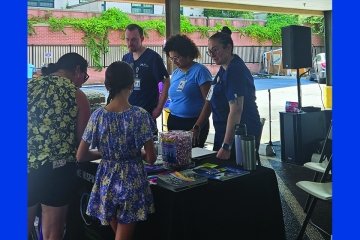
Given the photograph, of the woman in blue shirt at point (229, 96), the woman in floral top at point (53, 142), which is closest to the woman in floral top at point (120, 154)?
the woman in floral top at point (53, 142)

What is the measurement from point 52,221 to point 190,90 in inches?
49.8

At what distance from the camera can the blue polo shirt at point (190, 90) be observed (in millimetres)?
2750

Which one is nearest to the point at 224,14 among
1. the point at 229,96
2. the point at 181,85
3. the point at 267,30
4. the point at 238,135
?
the point at 267,30

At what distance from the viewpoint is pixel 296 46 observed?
562 cm

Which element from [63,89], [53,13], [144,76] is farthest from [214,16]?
[63,89]

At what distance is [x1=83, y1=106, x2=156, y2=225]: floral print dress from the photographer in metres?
1.71

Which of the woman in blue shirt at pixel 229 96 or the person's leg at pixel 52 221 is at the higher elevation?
the woman in blue shirt at pixel 229 96

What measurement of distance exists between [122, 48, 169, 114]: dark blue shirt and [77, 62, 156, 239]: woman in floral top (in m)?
1.31

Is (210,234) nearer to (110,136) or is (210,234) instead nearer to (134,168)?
(134,168)

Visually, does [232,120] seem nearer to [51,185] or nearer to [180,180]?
[180,180]

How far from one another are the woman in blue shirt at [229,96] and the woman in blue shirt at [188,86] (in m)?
0.27

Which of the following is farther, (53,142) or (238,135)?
(238,135)

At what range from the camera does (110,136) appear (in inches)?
67.7

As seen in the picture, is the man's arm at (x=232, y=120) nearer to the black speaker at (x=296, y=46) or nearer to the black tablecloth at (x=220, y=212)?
the black tablecloth at (x=220, y=212)
